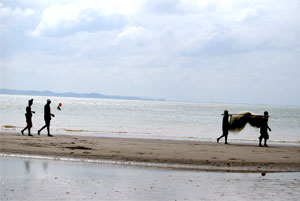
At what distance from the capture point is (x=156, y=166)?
13.5 meters

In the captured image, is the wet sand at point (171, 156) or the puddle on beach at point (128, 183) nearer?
the puddle on beach at point (128, 183)

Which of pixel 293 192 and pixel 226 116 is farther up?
pixel 226 116

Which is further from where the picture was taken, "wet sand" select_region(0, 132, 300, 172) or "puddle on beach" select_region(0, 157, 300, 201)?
"wet sand" select_region(0, 132, 300, 172)

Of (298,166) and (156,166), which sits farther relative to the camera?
(298,166)

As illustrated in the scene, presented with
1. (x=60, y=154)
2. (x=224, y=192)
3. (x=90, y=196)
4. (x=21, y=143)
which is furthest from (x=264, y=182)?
(x=21, y=143)

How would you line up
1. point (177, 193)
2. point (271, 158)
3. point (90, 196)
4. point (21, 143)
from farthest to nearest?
point (21, 143)
point (271, 158)
point (177, 193)
point (90, 196)

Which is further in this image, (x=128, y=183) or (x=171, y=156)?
(x=171, y=156)

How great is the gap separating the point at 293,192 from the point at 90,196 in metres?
4.87

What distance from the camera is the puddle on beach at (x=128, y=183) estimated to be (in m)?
8.90

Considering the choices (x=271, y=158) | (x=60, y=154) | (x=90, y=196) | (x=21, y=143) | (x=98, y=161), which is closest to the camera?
(x=90, y=196)

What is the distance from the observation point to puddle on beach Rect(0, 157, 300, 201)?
890 cm

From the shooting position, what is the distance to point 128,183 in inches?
405

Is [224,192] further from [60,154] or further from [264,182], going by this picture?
[60,154]

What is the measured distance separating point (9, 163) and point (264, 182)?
299 inches
